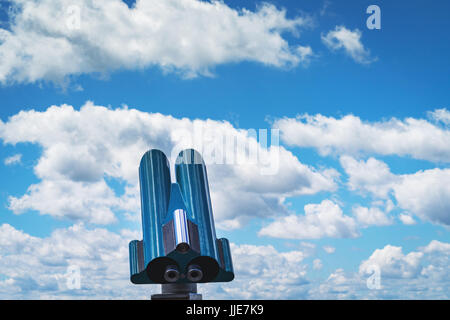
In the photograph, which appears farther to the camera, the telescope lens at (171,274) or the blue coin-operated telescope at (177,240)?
the blue coin-operated telescope at (177,240)

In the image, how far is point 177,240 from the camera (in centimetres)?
2362

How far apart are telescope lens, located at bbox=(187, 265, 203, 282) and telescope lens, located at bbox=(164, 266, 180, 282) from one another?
656 mm

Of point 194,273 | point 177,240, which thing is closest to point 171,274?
point 194,273

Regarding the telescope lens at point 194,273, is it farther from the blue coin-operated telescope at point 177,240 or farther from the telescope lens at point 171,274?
the telescope lens at point 171,274

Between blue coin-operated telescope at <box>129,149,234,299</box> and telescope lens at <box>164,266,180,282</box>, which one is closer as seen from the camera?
telescope lens at <box>164,266,180,282</box>

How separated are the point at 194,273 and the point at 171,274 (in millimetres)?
1246

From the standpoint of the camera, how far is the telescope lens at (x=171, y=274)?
77.4 ft

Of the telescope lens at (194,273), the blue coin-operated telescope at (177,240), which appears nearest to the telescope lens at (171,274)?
the blue coin-operated telescope at (177,240)

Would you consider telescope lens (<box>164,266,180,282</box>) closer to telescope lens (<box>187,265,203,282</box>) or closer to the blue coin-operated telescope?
the blue coin-operated telescope

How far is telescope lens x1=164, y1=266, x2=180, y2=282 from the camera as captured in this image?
23594 mm

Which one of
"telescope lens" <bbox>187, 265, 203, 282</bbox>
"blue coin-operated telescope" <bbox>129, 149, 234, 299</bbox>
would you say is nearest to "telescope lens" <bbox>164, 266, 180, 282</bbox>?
"blue coin-operated telescope" <bbox>129, 149, 234, 299</bbox>

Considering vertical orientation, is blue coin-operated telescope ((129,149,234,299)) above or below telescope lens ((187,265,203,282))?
above

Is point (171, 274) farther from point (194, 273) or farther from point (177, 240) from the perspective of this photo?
point (177, 240)
